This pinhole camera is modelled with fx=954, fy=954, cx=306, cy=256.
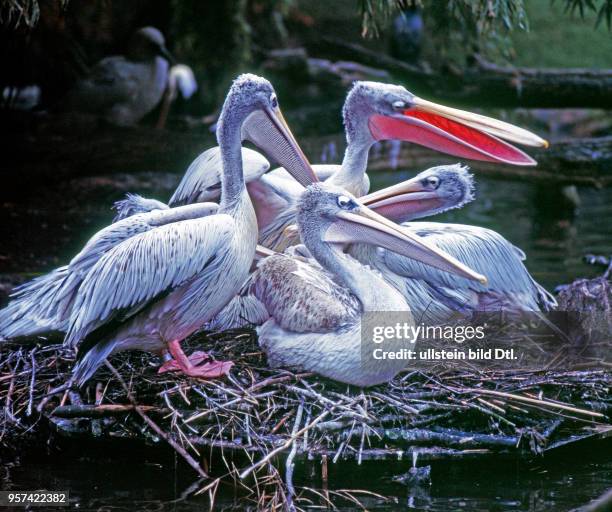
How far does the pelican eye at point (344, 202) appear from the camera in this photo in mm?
4176

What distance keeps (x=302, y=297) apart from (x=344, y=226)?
37 centimetres

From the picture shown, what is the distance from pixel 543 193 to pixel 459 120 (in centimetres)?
386

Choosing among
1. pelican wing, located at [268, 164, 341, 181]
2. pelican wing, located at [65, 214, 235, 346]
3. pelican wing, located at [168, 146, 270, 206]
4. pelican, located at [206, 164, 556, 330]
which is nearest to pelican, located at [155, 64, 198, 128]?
pelican wing, located at [268, 164, 341, 181]

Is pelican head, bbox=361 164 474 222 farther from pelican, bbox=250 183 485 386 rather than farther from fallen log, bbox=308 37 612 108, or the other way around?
fallen log, bbox=308 37 612 108

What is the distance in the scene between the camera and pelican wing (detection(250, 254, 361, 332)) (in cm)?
405

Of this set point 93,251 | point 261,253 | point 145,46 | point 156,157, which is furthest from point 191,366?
point 145,46

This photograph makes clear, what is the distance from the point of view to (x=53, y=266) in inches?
277

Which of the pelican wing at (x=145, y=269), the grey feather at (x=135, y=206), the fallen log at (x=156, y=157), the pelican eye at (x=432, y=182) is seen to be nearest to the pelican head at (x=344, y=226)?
the pelican wing at (x=145, y=269)

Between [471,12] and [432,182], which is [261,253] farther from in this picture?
[471,12]

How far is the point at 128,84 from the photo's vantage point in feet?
30.3

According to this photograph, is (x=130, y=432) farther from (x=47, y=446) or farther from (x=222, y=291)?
(x=222, y=291)

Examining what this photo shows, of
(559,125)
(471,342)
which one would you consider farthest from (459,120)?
(559,125)

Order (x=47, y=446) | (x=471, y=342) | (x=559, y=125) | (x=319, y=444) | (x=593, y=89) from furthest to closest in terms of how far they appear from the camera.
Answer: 1. (x=559, y=125)
2. (x=593, y=89)
3. (x=471, y=342)
4. (x=47, y=446)
5. (x=319, y=444)

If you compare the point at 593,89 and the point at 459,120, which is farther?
the point at 593,89
